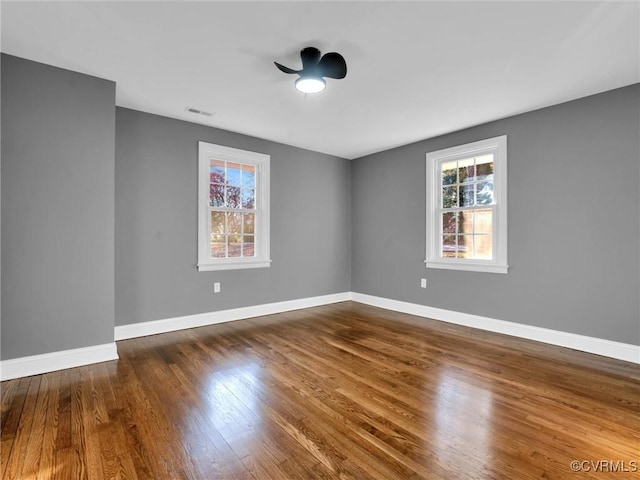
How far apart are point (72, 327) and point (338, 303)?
3810mm

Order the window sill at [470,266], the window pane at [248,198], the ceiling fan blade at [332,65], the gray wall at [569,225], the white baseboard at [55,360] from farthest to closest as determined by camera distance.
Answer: the window pane at [248,198] → the window sill at [470,266] → the gray wall at [569,225] → the white baseboard at [55,360] → the ceiling fan blade at [332,65]

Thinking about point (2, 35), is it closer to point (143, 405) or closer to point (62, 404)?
point (62, 404)

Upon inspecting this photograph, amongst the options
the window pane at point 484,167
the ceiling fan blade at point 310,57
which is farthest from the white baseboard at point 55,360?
the window pane at point 484,167

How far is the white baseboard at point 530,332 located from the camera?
3.03m

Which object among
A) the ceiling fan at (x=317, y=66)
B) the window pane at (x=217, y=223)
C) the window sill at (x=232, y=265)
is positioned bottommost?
the window sill at (x=232, y=265)

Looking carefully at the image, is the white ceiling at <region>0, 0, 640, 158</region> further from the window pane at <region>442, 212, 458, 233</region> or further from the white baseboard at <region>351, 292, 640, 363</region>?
the white baseboard at <region>351, 292, 640, 363</region>

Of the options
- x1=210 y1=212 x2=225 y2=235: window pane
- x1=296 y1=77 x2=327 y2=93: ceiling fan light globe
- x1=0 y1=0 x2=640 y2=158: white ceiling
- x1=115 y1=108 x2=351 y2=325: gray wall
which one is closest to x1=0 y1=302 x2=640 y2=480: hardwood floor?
x1=115 y1=108 x2=351 y2=325: gray wall

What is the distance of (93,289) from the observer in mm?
2900

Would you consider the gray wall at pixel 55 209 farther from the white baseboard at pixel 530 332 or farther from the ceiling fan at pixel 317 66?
the white baseboard at pixel 530 332

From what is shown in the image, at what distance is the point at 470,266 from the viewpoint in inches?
165

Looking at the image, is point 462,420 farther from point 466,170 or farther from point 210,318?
point 466,170

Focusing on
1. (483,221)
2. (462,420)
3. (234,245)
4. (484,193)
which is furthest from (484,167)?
(234,245)

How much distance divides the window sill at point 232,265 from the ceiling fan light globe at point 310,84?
8.48 ft

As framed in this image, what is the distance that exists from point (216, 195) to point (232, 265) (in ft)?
3.28
